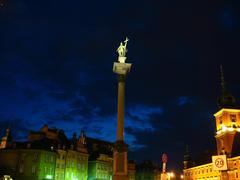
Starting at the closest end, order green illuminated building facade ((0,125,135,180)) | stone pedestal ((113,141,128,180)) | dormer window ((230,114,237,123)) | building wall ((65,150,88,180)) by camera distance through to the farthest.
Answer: stone pedestal ((113,141,128,180)) < green illuminated building facade ((0,125,135,180)) < building wall ((65,150,88,180)) < dormer window ((230,114,237,123))

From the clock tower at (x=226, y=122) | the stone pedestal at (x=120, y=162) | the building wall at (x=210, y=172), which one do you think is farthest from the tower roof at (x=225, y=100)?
the stone pedestal at (x=120, y=162)

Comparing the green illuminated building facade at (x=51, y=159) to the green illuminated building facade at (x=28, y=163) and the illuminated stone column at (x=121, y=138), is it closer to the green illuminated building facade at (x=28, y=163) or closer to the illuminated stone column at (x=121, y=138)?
the green illuminated building facade at (x=28, y=163)

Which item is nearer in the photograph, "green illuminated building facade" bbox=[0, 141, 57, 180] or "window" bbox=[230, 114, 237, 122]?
"green illuminated building facade" bbox=[0, 141, 57, 180]

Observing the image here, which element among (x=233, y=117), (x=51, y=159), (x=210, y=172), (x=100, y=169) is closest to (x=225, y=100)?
(x=233, y=117)

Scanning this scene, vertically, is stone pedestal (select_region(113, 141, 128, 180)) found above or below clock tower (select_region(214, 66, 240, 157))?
below

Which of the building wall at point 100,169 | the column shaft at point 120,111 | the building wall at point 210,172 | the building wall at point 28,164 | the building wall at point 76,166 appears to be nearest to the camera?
the column shaft at point 120,111

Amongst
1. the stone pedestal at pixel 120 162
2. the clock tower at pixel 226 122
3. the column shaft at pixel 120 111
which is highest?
the clock tower at pixel 226 122

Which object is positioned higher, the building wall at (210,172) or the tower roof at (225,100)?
the tower roof at (225,100)

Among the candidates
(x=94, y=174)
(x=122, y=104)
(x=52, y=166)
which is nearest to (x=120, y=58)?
(x=122, y=104)

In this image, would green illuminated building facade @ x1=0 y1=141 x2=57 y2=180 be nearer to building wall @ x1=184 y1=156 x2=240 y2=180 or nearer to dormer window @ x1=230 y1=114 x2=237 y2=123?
building wall @ x1=184 y1=156 x2=240 y2=180

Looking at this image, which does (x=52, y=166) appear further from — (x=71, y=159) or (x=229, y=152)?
(x=229, y=152)

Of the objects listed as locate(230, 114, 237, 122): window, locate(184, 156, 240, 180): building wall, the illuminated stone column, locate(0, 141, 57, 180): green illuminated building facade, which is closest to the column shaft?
the illuminated stone column

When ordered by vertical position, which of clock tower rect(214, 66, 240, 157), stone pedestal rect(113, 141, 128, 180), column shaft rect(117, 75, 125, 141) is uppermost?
clock tower rect(214, 66, 240, 157)

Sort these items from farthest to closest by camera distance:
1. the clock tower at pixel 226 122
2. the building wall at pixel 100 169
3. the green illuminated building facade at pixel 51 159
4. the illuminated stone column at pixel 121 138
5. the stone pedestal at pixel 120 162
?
the building wall at pixel 100 169 < the clock tower at pixel 226 122 < the green illuminated building facade at pixel 51 159 < the illuminated stone column at pixel 121 138 < the stone pedestal at pixel 120 162
